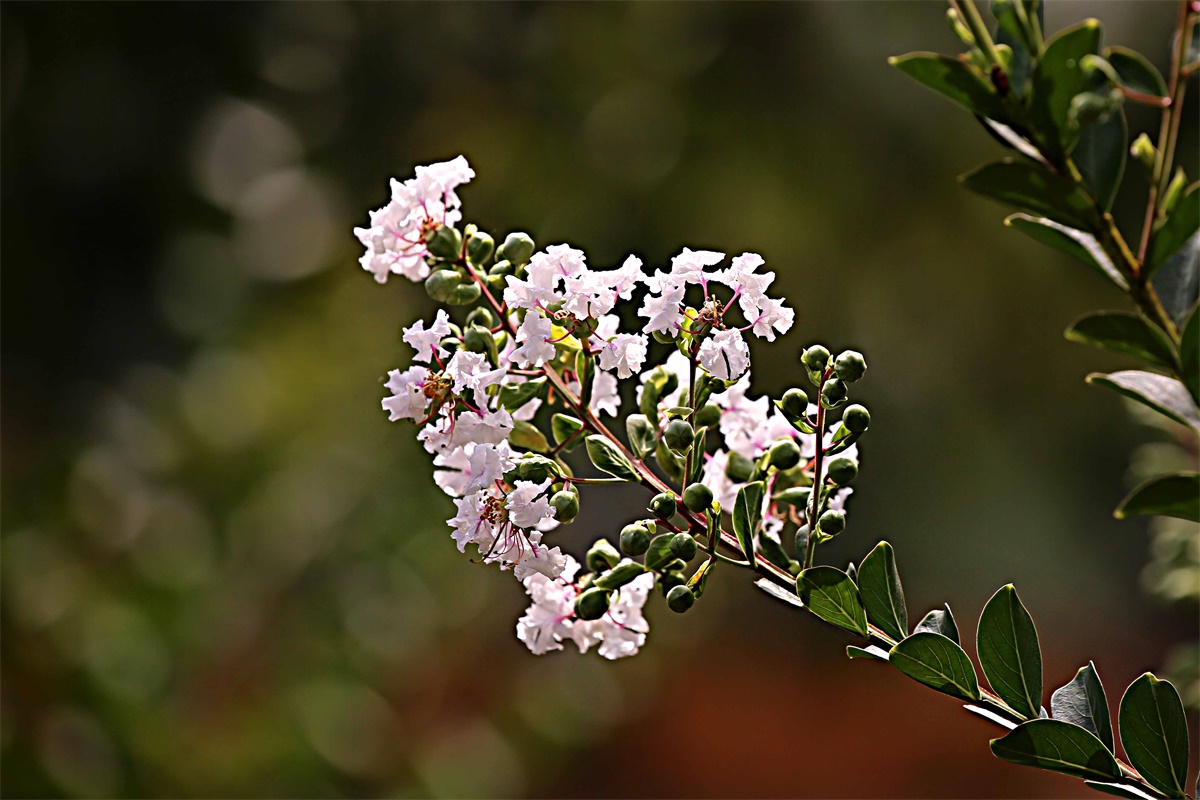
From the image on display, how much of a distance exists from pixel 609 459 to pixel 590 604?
4 cm

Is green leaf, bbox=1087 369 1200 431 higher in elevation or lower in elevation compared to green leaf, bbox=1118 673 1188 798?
higher

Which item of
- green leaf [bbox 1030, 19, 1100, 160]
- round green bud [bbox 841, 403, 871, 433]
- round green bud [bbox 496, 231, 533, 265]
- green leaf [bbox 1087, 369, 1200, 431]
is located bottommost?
round green bud [bbox 841, 403, 871, 433]

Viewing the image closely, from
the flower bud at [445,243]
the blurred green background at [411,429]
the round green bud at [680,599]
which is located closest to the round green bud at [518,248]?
the flower bud at [445,243]

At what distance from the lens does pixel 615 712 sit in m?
1.79

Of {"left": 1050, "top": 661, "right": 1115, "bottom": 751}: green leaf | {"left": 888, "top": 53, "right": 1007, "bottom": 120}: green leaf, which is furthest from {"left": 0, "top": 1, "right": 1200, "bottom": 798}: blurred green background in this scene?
{"left": 888, "top": 53, "right": 1007, "bottom": 120}: green leaf

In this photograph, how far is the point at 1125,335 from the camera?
22 cm

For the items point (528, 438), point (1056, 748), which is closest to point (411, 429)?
point (528, 438)

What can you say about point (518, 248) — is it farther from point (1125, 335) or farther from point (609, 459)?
point (1125, 335)

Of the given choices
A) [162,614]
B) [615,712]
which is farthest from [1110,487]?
[162,614]

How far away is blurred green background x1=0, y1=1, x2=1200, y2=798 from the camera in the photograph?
5.14 ft

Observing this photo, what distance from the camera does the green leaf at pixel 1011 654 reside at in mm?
268

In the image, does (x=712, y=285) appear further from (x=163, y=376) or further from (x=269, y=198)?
(x=269, y=198)

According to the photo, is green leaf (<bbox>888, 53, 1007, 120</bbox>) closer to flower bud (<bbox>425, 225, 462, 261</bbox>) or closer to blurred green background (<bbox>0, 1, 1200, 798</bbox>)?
flower bud (<bbox>425, 225, 462, 261</bbox>)

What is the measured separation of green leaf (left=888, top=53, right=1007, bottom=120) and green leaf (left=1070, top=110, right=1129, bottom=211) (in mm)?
21
